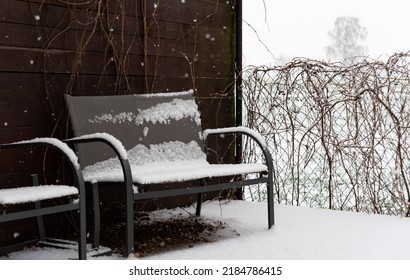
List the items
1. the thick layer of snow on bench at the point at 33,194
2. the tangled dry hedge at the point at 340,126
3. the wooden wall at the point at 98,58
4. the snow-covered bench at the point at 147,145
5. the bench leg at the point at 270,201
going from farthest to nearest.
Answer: the tangled dry hedge at the point at 340,126
the bench leg at the point at 270,201
the wooden wall at the point at 98,58
the snow-covered bench at the point at 147,145
the thick layer of snow on bench at the point at 33,194

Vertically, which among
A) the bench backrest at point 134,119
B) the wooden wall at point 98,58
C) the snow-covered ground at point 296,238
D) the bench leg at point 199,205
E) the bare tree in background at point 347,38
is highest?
the bare tree in background at point 347,38

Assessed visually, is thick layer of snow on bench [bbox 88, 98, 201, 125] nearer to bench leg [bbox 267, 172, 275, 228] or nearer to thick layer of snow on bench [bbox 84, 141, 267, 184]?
thick layer of snow on bench [bbox 84, 141, 267, 184]

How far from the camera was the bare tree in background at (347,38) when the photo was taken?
68.5ft

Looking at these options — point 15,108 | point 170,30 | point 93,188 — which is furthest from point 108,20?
point 93,188

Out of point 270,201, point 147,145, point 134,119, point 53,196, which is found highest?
point 134,119

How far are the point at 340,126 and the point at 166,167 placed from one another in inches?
56.1

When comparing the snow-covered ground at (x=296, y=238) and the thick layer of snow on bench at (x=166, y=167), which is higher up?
the thick layer of snow on bench at (x=166, y=167)

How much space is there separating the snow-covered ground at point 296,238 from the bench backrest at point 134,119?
57cm

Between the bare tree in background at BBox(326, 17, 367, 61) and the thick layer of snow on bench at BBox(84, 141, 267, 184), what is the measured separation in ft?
56.5

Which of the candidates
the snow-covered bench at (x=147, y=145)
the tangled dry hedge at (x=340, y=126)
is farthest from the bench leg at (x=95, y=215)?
the tangled dry hedge at (x=340, y=126)

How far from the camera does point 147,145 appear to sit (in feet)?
12.4

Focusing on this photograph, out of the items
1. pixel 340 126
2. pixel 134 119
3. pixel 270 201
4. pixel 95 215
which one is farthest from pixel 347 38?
pixel 95 215

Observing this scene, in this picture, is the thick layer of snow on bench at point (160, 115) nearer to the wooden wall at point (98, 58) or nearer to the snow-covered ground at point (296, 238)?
the wooden wall at point (98, 58)

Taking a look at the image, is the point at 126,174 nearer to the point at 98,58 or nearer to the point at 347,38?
the point at 98,58
